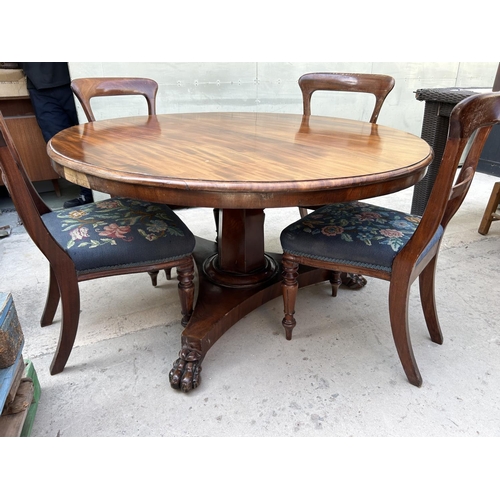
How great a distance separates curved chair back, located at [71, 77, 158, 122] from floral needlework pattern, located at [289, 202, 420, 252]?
1220 mm

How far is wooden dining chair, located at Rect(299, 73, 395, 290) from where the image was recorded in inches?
80.0

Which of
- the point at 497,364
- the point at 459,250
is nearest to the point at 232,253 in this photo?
the point at 497,364

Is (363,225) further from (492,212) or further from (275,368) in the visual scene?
(492,212)

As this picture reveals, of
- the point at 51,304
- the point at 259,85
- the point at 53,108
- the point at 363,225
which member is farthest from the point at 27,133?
the point at 363,225

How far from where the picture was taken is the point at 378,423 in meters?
1.28

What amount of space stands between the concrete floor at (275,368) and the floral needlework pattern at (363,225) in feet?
1.64

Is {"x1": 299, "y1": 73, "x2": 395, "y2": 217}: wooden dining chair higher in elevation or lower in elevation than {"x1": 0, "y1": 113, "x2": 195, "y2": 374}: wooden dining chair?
higher

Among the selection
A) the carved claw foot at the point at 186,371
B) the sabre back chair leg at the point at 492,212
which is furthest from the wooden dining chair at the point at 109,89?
the sabre back chair leg at the point at 492,212

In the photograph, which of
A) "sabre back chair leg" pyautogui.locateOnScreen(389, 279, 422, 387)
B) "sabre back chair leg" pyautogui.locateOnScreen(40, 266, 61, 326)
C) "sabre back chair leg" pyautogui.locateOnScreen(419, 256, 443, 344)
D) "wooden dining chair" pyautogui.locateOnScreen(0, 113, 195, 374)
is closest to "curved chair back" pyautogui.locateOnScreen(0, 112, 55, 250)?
"wooden dining chair" pyautogui.locateOnScreen(0, 113, 195, 374)

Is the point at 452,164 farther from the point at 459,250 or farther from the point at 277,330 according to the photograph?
the point at 459,250

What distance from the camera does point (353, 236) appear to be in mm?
1385

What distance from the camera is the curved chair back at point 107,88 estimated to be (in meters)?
1.97

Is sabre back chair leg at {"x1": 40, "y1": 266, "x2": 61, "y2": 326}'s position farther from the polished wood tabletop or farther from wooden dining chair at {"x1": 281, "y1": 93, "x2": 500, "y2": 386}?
wooden dining chair at {"x1": 281, "y1": 93, "x2": 500, "y2": 386}

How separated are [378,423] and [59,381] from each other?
110 centimetres
